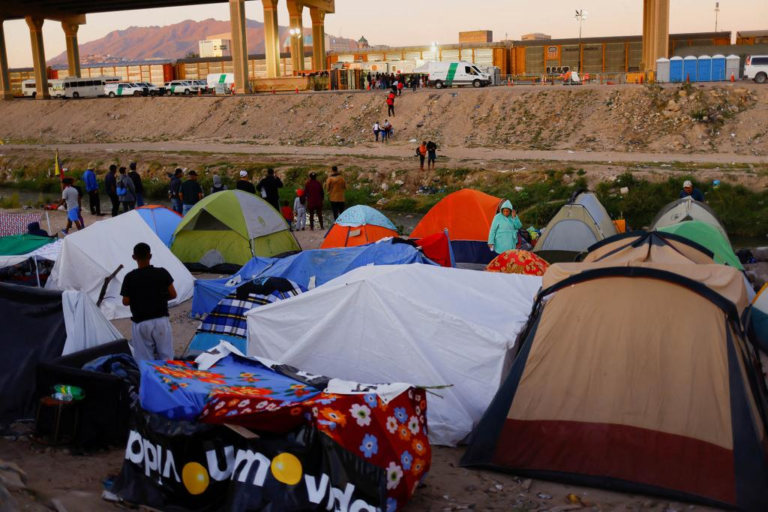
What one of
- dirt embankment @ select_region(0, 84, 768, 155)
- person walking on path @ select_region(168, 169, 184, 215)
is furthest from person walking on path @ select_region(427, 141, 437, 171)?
person walking on path @ select_region(168, 169, 184, 215)

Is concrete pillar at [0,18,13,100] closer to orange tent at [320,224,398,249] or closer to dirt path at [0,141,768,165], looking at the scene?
dirt path at [0,141,768,165]

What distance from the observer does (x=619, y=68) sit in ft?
171

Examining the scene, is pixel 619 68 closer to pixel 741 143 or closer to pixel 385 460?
pixel 741 143

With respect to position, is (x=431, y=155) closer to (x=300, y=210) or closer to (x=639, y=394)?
(x=300, y=210)

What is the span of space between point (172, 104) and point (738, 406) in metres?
43.8

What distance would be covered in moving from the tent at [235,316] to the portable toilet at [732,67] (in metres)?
33.1

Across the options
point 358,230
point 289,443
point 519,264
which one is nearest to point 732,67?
point 358,230

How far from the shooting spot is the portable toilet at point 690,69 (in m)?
35.9

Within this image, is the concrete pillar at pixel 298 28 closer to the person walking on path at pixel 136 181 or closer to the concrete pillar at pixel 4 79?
the concrete pillar at pixel 4 79

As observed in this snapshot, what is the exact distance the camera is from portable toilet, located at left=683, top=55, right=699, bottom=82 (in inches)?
1414

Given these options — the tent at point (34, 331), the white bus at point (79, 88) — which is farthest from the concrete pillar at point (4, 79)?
the tent at point (34, 331)

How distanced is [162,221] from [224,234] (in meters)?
1.46

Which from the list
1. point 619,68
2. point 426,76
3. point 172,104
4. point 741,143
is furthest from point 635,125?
point 172,104

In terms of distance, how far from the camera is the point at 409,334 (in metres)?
7.35
